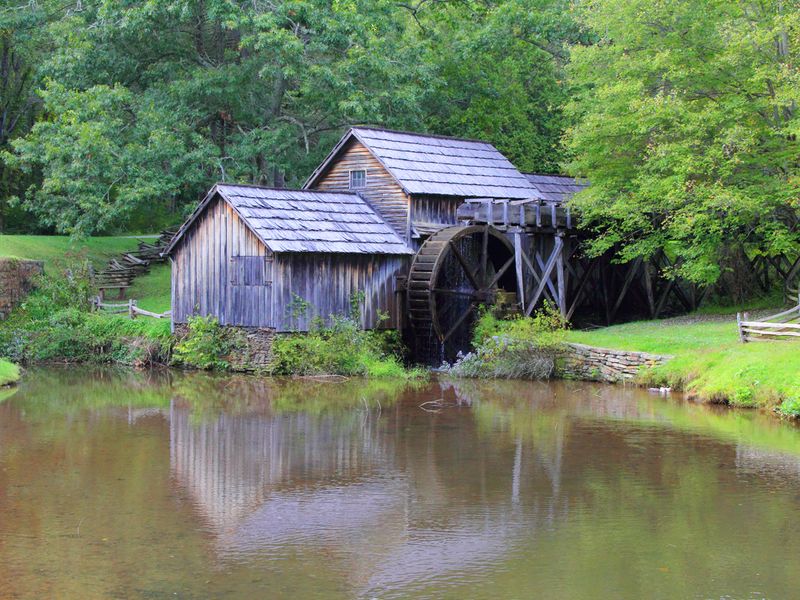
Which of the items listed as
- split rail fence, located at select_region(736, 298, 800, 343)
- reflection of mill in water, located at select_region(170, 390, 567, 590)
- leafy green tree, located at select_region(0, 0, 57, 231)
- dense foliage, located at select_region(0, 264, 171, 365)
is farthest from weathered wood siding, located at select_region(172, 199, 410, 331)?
leafy green tree, located at select_region(0, 0, 57, 231)

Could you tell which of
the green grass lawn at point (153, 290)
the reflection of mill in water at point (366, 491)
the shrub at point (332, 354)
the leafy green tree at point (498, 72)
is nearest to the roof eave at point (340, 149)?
the shrub at point (332, 354)

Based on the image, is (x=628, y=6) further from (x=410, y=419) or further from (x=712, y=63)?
(x=410, y=419)

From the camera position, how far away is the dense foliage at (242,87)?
33.2 metres

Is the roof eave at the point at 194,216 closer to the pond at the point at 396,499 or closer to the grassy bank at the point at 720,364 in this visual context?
the pond at the point at 396,499

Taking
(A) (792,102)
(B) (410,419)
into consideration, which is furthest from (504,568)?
(A) (792,102)

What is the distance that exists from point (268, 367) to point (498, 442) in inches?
403

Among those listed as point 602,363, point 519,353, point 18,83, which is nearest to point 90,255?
point 18,83

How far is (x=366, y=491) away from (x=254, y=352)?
13250 millimetres

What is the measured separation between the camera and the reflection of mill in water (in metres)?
10.7

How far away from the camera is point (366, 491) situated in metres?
13.2

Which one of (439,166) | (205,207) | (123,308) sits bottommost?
(123,308)

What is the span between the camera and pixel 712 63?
2583cm

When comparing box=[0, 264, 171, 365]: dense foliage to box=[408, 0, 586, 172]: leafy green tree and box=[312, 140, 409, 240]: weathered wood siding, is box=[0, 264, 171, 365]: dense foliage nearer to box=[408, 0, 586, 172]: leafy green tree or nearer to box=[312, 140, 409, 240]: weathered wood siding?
box=[312, 140, 409, 240]: weathered wood siding

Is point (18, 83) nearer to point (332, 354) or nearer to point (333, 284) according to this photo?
point (333, 284)
